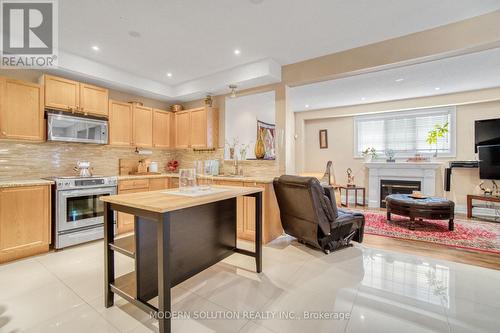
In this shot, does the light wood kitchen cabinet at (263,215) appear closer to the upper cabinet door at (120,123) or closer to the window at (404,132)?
the upper cabinet door at (120,123)

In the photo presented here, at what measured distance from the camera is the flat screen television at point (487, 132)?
485 cm

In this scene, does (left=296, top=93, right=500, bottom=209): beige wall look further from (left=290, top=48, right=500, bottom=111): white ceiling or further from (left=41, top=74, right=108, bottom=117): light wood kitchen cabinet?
(left=41, top=74, right=108, bottom=117): light wood kitchen cabinet

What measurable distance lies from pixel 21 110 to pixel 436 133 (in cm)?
792

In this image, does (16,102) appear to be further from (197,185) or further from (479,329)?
(479,329)

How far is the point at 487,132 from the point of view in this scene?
16.2ft

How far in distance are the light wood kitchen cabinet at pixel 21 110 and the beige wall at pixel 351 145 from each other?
20.3ft

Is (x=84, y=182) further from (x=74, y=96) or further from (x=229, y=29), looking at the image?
(x=229, y=29)

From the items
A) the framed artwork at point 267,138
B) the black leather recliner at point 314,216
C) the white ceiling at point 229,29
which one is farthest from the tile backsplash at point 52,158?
the black leather recliner at point 314,216

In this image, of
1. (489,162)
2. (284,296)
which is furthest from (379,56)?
Result: (489,162)

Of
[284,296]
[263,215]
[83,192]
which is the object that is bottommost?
[284,296]

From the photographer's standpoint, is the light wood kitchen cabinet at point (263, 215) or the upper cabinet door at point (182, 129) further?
the upper cabinet door at point (182, 129)

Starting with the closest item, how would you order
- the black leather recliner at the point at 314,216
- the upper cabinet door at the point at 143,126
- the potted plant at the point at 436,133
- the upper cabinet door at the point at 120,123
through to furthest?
the black leather recliner at the point at 314,216 < the upper cabinet door at the point at 120,123 < the upper cabinet door at the point at 143,126 < the potted plant at the point at 436,133

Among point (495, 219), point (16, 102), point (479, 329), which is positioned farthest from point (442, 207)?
point (16, 102)

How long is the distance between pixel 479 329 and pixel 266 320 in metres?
1.56
